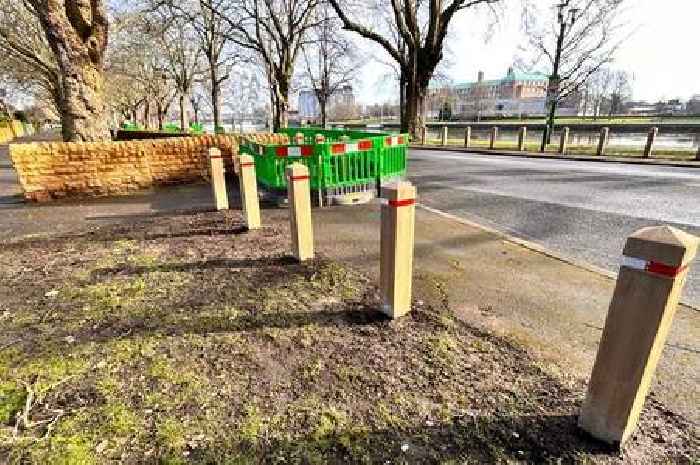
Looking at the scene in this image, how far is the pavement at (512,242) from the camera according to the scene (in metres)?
3.09

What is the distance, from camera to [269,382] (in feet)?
8.68

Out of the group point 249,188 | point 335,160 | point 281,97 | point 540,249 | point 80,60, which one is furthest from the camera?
point 281,97

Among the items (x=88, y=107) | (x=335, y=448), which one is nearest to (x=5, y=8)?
(x=88, y=107)

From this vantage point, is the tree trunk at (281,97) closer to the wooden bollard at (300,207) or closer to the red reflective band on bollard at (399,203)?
the wooden bollard at (300,207)

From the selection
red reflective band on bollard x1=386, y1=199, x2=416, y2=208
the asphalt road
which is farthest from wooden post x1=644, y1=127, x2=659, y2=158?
red reflective band on bollard x1=386, y1=199, x2=416, y2=208

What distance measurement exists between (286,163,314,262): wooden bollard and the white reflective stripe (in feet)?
10.9

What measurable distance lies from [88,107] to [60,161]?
1937 mm

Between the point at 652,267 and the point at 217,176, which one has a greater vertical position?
the point at 652,267

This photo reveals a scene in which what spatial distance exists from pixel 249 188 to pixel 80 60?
22.1 feet

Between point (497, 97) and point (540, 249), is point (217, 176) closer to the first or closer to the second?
point (540, 249)

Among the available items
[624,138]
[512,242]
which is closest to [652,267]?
[512,242]

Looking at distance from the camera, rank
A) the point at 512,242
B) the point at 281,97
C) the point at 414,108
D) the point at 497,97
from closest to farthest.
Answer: the point at 512,242 → the point at 414,108 → the point at 281,97 → the point at 497,97

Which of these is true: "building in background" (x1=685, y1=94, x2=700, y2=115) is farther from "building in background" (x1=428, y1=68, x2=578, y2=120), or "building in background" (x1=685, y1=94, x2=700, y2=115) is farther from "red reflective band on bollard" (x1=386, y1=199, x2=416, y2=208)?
"red reflective band on bollard" (x1=386, y1=199, x2=416, y2=208)

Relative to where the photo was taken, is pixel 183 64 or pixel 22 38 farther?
pixel 183 64
